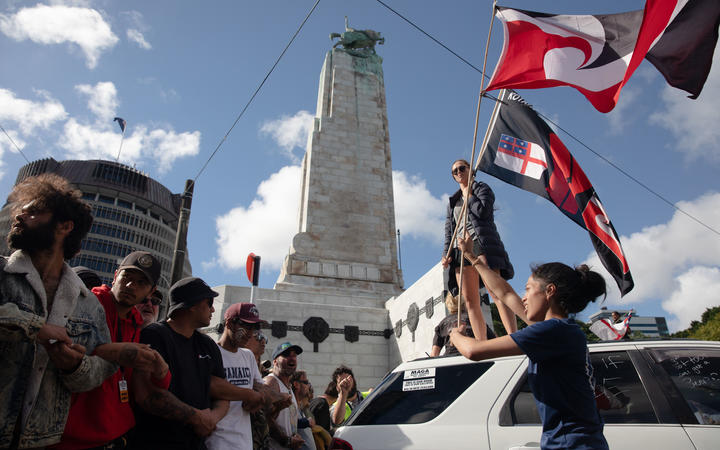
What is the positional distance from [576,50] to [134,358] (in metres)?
4.63

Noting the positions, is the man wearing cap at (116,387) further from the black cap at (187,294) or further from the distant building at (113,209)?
the distant building at (113,209)

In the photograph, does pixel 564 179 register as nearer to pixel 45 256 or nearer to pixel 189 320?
pixel 189 320

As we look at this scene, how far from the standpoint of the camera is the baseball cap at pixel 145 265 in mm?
2871

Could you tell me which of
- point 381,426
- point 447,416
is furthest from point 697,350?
point 381,426

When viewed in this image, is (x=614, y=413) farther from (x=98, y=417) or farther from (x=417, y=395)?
(x=98, y=417)

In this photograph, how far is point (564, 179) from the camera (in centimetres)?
500

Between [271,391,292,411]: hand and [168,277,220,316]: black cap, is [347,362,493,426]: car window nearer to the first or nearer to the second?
[271,391,292,411]: hand

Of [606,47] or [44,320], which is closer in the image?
[44,320]

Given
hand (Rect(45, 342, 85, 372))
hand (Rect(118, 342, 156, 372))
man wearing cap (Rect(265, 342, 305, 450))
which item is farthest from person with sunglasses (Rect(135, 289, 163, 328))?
hand (Rect(45, 342, 85, 372))

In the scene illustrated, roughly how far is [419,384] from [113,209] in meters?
84.0

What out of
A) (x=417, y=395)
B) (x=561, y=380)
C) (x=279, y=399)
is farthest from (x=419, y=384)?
(x=561, y=380)

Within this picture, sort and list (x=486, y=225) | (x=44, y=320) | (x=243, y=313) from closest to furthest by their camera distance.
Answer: (x=44, y=320)
(x=243, y=313)
(x=486, y=225)

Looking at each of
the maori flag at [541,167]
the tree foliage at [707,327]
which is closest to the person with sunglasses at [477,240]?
the maori flag at [541,167]

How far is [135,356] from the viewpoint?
233 cm
